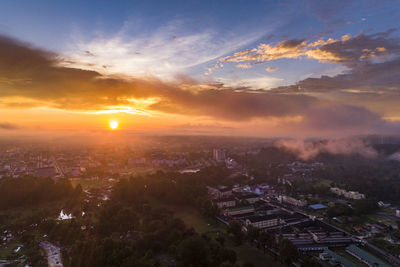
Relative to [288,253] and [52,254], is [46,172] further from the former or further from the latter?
[288,253]

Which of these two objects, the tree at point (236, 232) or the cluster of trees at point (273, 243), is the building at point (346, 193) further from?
the tree at point (236, 232)

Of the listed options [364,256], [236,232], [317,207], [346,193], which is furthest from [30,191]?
[346,193]

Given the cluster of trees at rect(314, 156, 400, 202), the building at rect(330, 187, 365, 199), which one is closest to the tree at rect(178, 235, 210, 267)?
the building at rect(330, 187, 365, 199)

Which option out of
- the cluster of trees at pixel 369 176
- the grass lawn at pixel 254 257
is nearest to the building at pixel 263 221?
the grass lawn at pixel 254 257

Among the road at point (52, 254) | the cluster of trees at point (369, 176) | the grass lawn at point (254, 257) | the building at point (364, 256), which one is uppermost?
the cluster of trees at point (369, 176)

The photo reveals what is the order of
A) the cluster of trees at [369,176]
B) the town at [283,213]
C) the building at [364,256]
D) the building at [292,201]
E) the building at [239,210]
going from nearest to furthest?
the building at [364,256] < the town at [283,213] < the building at [239,210] < the building at [292,201] < the cluster of trees at [369,176]

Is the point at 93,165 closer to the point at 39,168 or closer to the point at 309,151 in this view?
the point at 39,168

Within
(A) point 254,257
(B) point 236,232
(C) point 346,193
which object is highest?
(B) point 236,232

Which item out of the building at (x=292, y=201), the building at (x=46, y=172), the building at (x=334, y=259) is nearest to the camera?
the building at (x=334, y=259)
